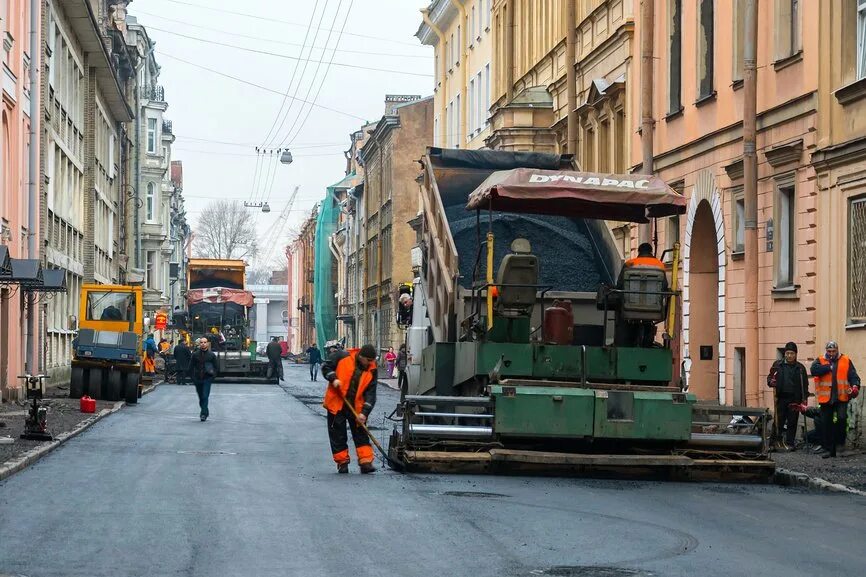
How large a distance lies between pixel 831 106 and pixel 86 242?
3642 centimetres

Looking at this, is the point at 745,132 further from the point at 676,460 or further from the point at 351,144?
the point at 351,144

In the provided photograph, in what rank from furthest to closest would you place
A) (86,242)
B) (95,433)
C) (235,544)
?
(86,242) < (95,433) < (235,544)

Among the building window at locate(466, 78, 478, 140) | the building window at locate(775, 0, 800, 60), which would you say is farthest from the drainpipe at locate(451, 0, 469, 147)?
the building window at locate(775, 0, 800, 60)

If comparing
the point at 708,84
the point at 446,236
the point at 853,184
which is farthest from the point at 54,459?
the point at 708,84

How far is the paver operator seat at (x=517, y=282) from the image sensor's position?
16469mm

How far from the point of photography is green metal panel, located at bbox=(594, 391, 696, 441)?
15914 mm

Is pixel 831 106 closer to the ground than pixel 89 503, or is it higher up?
higher up

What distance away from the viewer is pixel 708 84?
27.3 meters

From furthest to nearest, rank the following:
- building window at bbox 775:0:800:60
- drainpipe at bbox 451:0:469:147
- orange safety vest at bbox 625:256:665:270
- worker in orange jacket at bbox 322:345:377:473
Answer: drainpipe at bbox 451:0:469:147 → building window at bbox 775:0:800:60 → orange safety vest at bbox 625:256:665:270 → worker in orange jacket at bbox 322:345:377:473

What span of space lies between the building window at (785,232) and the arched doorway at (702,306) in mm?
4801

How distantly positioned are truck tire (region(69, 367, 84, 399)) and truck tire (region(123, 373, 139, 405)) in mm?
950

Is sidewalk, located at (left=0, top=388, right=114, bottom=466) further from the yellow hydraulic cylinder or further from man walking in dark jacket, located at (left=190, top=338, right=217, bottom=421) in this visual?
the yellow hydraulic cylinder

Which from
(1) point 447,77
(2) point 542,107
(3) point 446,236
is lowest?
(3) point 446,236

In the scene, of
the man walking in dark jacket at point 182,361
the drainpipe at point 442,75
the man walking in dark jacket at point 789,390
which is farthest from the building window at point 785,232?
the drainpipe at point 442,75
